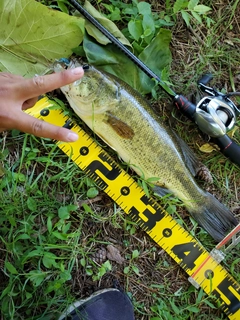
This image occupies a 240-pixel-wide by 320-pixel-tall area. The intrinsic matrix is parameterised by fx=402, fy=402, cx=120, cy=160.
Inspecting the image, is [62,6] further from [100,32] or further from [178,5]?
[178,5]

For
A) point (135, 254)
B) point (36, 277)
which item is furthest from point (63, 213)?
point (135, 254)

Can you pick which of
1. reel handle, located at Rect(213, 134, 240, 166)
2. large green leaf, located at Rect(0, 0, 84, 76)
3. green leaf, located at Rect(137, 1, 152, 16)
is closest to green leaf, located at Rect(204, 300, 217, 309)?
reel handle, located at Rect(213, 134, 240, 166)

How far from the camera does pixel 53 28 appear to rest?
231 centimetres

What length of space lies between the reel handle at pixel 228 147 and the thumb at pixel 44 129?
1055 mm

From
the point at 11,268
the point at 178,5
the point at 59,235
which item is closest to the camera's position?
the point at 11,268

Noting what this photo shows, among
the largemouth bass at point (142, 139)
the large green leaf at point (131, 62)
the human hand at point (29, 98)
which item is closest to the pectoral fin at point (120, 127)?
the largemouth bass at point (142, 139)

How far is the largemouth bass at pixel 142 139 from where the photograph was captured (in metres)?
2.27

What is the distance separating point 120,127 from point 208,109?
0.53 m

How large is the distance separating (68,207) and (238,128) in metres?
1.22

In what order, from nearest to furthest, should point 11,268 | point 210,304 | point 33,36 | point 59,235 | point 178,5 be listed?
point 11,268, point 59,235, point 33,36, point 210,304, point 178,5

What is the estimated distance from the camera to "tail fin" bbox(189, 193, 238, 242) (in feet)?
8.08

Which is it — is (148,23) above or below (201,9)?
below

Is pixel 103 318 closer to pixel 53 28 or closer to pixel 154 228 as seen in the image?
pixel 154 228

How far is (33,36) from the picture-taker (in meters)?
2.32
